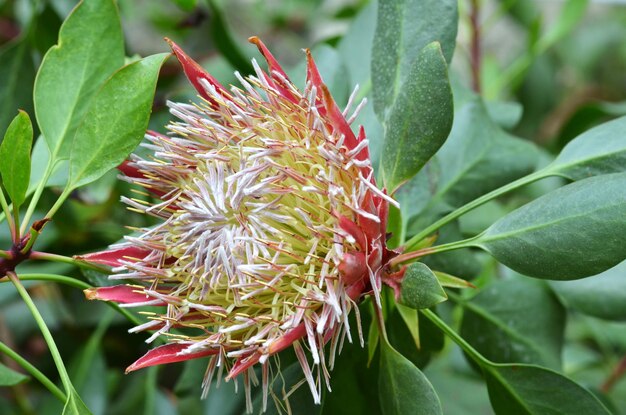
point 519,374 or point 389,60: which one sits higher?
point 389,60

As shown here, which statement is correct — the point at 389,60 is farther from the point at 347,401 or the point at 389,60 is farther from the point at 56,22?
the point at 56,22

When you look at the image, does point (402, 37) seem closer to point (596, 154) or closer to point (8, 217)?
point (596, 154)

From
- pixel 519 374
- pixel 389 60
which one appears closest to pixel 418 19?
pixel 389 60

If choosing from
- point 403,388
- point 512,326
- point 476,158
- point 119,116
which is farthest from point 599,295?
point 119,116

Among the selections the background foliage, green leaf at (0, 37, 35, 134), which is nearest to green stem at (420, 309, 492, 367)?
the background foliage

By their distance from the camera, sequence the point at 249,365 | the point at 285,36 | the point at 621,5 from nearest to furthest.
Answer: the point at 249,365 < the point at 285,36 < the point at 621,5

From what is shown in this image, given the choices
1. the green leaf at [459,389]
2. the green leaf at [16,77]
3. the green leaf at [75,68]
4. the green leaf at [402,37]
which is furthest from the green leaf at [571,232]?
the green leaf at [16,77]

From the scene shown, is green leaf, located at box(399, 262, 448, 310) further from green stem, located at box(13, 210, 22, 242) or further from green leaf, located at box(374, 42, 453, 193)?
green stem, located at box(13, 210, 22, 242)
